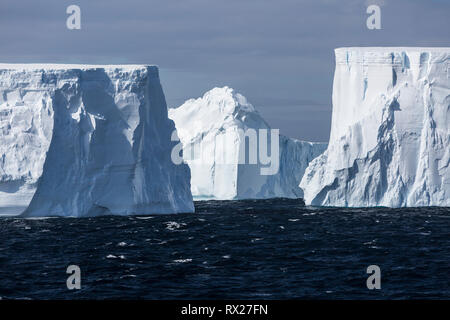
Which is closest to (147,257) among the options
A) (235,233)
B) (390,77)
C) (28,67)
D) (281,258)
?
(281,258)

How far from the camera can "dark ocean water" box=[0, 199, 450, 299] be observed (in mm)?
23062

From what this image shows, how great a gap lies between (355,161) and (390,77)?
4.78m

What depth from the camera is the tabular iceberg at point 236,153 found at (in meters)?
Result: 58.8

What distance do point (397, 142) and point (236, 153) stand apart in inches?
550

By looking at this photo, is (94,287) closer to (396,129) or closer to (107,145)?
(107,145)

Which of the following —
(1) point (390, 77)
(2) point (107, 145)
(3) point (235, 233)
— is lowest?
(3) point (235, 233)

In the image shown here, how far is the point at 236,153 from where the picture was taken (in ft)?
191

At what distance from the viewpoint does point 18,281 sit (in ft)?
79.4

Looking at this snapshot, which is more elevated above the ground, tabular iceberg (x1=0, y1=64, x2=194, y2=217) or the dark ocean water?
tabular iceberg (x1=0, y1=64, x2=194, y2=217)

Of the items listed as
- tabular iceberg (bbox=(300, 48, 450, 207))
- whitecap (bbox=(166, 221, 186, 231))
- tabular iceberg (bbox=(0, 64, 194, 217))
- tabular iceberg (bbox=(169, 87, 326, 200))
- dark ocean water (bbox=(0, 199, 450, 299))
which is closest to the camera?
dark ocean water (bbox=(0, 199, 450, 299))

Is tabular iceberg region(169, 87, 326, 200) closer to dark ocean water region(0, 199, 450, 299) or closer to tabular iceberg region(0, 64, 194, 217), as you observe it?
tabular iceberg region(0, 64, 194, 217)

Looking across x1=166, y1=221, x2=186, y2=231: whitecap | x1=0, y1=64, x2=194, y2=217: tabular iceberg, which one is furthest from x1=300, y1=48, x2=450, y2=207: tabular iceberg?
x1=166, y1=221, x2=186, y2=231: whitecap

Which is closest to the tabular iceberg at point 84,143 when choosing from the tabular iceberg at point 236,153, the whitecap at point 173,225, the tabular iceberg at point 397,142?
the whitecap at point 173,225

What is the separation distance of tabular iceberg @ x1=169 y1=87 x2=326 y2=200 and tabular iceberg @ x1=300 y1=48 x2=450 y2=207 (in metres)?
10.8
